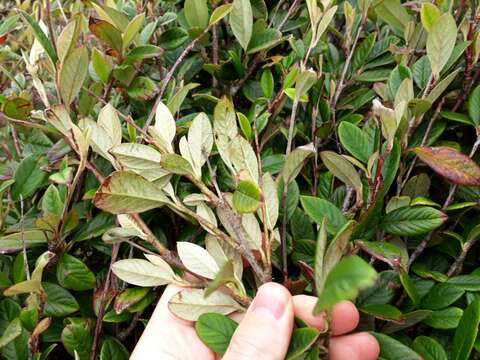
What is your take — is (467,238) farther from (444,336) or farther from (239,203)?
(239,203)

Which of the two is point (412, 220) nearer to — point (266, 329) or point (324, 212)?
point (324, 212)

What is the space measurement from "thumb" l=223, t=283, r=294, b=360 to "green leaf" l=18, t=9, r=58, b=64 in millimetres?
636

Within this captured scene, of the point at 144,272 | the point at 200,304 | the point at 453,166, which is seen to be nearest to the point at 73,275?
the point at 144,272

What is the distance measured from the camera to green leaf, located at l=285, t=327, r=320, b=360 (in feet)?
2.30

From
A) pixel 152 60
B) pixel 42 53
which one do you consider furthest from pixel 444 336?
pixel 42 53

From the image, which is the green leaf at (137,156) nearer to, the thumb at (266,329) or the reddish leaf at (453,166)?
the thumb at (266,329)

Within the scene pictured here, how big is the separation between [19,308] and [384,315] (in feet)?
2.25

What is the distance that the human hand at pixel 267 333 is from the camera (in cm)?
73

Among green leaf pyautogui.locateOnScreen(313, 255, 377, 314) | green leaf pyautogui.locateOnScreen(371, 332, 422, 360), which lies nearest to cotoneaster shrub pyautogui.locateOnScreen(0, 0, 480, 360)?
green leaf pyautogui.locateOnScreen(371, 332, 422, 360)

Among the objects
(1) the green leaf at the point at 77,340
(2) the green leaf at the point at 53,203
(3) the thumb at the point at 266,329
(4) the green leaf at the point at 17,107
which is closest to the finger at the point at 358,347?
(3) the thumb at the point at 266,329

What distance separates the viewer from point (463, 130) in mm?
1045

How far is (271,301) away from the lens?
29.4 inches

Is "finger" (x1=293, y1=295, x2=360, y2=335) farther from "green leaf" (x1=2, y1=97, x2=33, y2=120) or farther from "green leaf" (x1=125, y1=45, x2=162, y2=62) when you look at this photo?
"green leaf" (x1=2, y1=97, x2=33, y2=120)

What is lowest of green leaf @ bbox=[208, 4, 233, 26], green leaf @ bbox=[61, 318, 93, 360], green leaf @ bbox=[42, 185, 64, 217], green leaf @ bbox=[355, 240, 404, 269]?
green leaf @ bbox=[61, 318, 93, 360]
